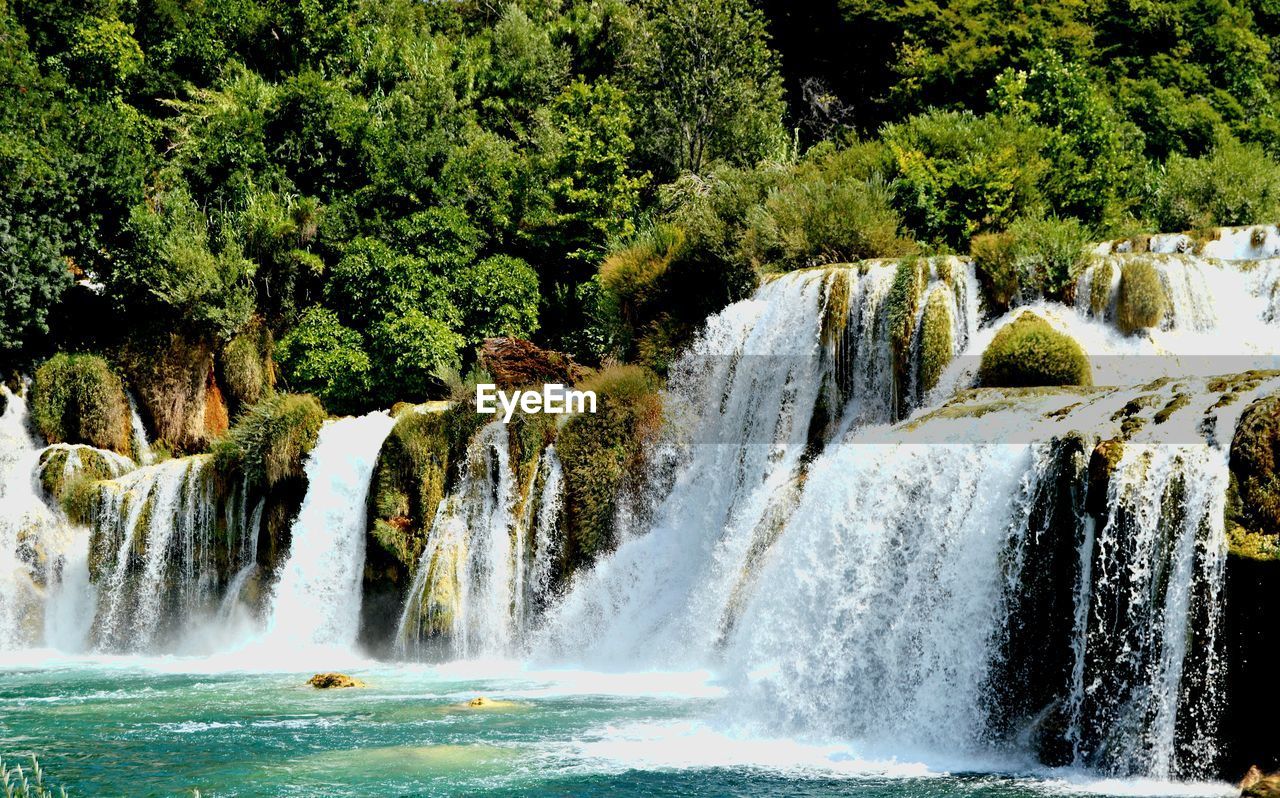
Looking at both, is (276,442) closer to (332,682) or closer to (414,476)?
(414,476)

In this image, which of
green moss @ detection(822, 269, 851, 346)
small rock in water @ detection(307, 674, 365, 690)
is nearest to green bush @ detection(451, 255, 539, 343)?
green moss @ detection(822, 269, 851, 346)

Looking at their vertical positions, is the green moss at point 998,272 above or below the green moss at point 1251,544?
above

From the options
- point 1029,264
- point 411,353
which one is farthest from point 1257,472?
point 411,353

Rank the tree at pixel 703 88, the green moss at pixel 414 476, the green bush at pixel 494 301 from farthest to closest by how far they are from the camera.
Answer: the tree at pixel 703 88, the green bush at pixel 494 301, the green moss at pixel 414 476

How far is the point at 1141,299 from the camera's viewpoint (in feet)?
59.7

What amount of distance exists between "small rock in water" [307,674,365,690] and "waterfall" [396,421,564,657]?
262cm

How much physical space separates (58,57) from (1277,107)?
29.5 meters

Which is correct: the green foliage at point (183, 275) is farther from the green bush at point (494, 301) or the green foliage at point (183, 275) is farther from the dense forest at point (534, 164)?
the green bush at point (494, 301)

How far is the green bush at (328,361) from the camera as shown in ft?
91.5

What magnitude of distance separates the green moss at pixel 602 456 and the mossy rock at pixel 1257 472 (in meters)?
10.8

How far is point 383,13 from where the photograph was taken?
133 ft

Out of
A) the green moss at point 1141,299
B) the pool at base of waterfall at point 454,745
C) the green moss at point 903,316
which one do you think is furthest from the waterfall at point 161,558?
the green moss at point 1141,299

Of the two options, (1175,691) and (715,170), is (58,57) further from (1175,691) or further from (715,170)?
(1175,691)

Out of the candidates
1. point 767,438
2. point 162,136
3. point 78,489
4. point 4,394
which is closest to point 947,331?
point 767,438
